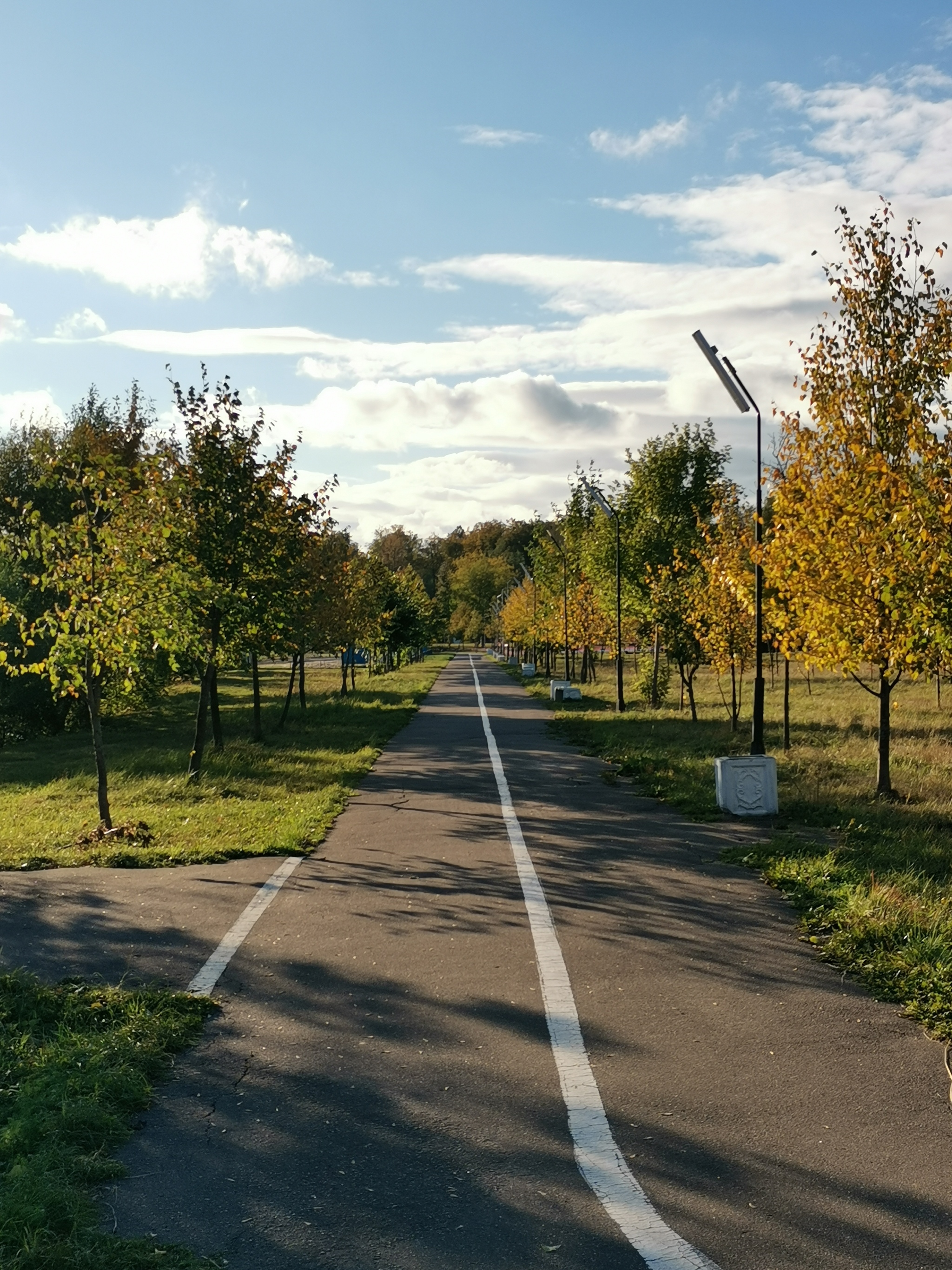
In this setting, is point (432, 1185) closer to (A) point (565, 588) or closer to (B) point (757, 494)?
(B) point (757, 494)

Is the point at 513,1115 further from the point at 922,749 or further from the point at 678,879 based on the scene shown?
the point at 922,749

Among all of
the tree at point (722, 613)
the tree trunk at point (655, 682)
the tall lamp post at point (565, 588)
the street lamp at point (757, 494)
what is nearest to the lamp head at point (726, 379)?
the street lamp at point (757, 494)

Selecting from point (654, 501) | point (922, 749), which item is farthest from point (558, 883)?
point (654, 501)

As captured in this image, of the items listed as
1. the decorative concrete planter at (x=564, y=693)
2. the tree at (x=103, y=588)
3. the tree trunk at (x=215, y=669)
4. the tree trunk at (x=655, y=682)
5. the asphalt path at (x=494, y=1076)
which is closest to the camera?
the asphalt path at (x=494, y=1076)

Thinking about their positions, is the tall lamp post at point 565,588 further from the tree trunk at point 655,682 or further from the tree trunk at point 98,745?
the tree trunk at point 98,745

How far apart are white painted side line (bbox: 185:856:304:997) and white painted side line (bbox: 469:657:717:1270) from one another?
1.96 meters

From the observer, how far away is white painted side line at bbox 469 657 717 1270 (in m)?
3.43

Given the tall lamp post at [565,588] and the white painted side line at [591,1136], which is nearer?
the white painted side line at [591,1136]

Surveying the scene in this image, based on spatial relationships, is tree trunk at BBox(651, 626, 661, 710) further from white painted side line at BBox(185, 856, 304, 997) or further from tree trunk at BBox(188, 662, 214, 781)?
white painted side line at BBox(185, 856, 304, 997)

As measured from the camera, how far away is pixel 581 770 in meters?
17.0

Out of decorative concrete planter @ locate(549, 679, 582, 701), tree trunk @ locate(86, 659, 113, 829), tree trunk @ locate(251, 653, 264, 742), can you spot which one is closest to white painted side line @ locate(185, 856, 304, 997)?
tree trunk @ locate(86, 659, 113, 829)

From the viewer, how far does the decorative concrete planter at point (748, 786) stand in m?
12.3

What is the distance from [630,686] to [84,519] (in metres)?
31.4

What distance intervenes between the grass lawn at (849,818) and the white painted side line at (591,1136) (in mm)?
1814
